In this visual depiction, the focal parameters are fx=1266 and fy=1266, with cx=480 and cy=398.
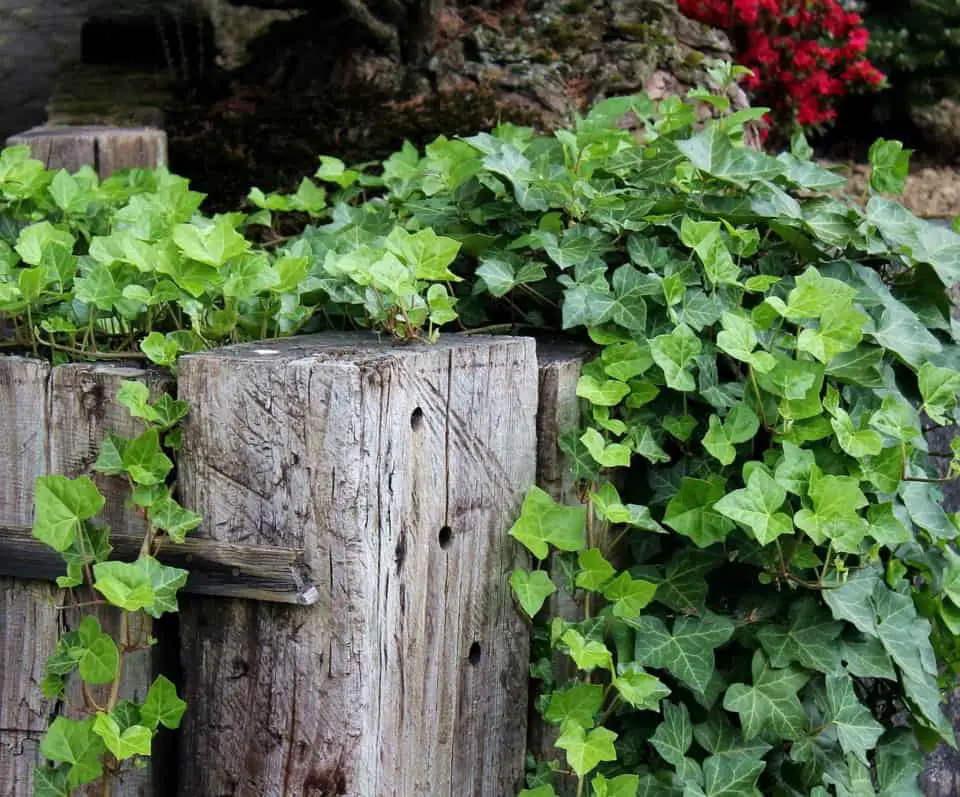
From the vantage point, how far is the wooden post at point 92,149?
3.23 metres

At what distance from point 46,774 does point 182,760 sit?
0.19 meters

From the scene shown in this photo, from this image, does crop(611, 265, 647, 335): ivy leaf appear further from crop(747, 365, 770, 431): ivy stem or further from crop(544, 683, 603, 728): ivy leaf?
crop(544, 683, 603, 728): ivy leaf

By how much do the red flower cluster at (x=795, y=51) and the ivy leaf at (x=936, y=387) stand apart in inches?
137

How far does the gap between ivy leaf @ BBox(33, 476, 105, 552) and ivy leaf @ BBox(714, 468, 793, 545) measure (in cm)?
84

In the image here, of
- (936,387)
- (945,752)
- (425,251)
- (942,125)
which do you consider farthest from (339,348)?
(942,125)

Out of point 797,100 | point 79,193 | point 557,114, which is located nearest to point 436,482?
point 79,193

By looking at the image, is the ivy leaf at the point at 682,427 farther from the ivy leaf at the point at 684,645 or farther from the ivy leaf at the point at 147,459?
the ivy leaf at the point at 147,459

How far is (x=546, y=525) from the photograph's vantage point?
6.03 feet

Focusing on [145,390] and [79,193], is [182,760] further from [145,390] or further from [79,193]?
[79,193]

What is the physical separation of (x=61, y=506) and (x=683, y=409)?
92cm

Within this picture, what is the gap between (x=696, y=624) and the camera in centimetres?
189

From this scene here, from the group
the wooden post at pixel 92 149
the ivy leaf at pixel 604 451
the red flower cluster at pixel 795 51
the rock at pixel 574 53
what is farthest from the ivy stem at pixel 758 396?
the red flower cluster at pixel 795 51

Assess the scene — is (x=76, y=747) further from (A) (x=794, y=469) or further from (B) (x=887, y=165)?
(B) (x=887, y=165)

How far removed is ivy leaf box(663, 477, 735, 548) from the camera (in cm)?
185
